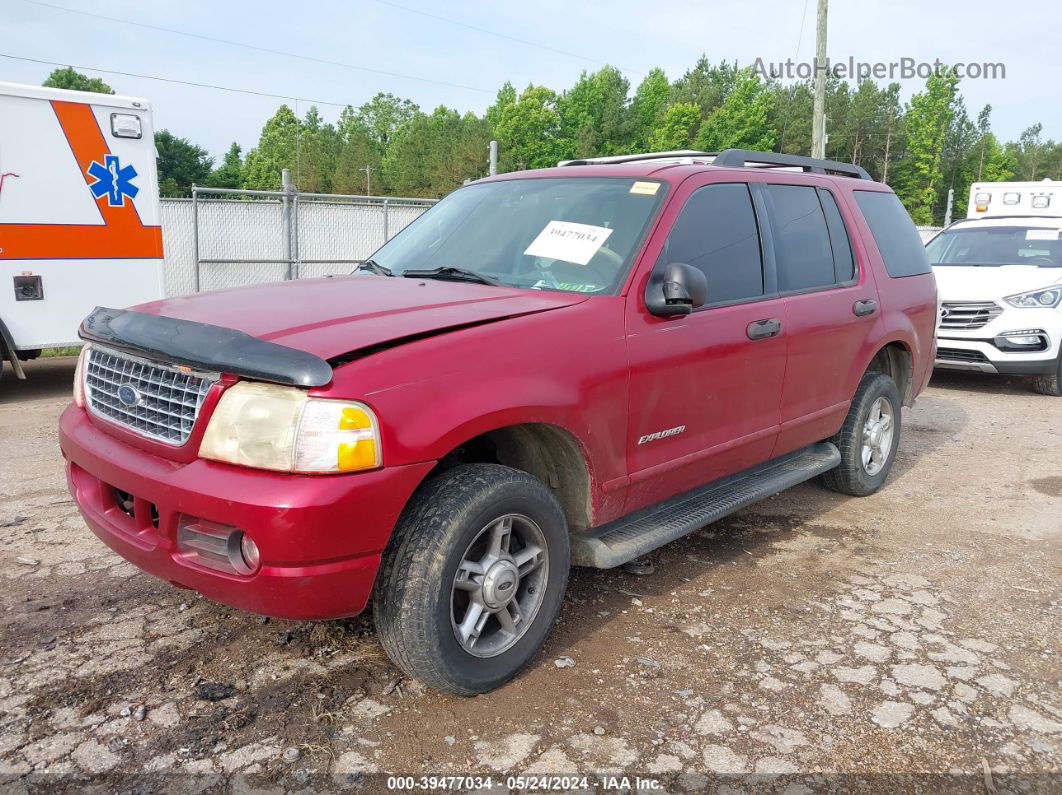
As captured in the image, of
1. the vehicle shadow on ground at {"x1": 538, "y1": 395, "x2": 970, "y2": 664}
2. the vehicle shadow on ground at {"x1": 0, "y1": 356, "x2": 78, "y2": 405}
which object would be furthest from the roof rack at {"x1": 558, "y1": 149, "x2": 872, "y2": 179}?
the vehicle shadow on ground at {"x1": 0, "y1": 356, "x2": 78, "y2": 405}

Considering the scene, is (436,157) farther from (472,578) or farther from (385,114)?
(472,578)

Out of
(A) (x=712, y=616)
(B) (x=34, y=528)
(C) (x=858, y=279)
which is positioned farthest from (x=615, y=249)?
(B) (x=34, y=528)

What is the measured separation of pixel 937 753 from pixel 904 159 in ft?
240

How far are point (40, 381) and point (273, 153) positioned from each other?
76.2m

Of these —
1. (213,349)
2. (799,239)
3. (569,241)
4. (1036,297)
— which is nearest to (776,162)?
(799,239)

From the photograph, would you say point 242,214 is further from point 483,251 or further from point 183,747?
point 183,747

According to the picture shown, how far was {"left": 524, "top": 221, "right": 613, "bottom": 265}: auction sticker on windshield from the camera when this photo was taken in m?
3.62

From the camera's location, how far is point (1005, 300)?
908cm

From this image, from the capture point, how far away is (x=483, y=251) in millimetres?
3889

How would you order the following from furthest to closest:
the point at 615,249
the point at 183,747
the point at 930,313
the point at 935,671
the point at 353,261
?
the point at 353,261 < the point at 930,313 < the point at 615,249 < the point at 935,671 < the point at 183,747

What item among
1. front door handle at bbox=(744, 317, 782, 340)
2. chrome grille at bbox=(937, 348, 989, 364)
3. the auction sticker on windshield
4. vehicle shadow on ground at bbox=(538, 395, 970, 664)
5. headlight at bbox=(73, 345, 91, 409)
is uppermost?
the auction sticker on windshield

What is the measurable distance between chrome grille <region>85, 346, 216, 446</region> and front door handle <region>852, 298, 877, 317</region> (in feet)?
11.7

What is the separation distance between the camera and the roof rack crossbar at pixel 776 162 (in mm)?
4281

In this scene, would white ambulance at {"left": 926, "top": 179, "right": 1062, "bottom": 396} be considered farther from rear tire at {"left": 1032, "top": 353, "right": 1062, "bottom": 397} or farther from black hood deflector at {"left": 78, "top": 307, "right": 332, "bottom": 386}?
black hood deflector at {"left": 78, "top": 307, "right": 332, "bottom": 386}
